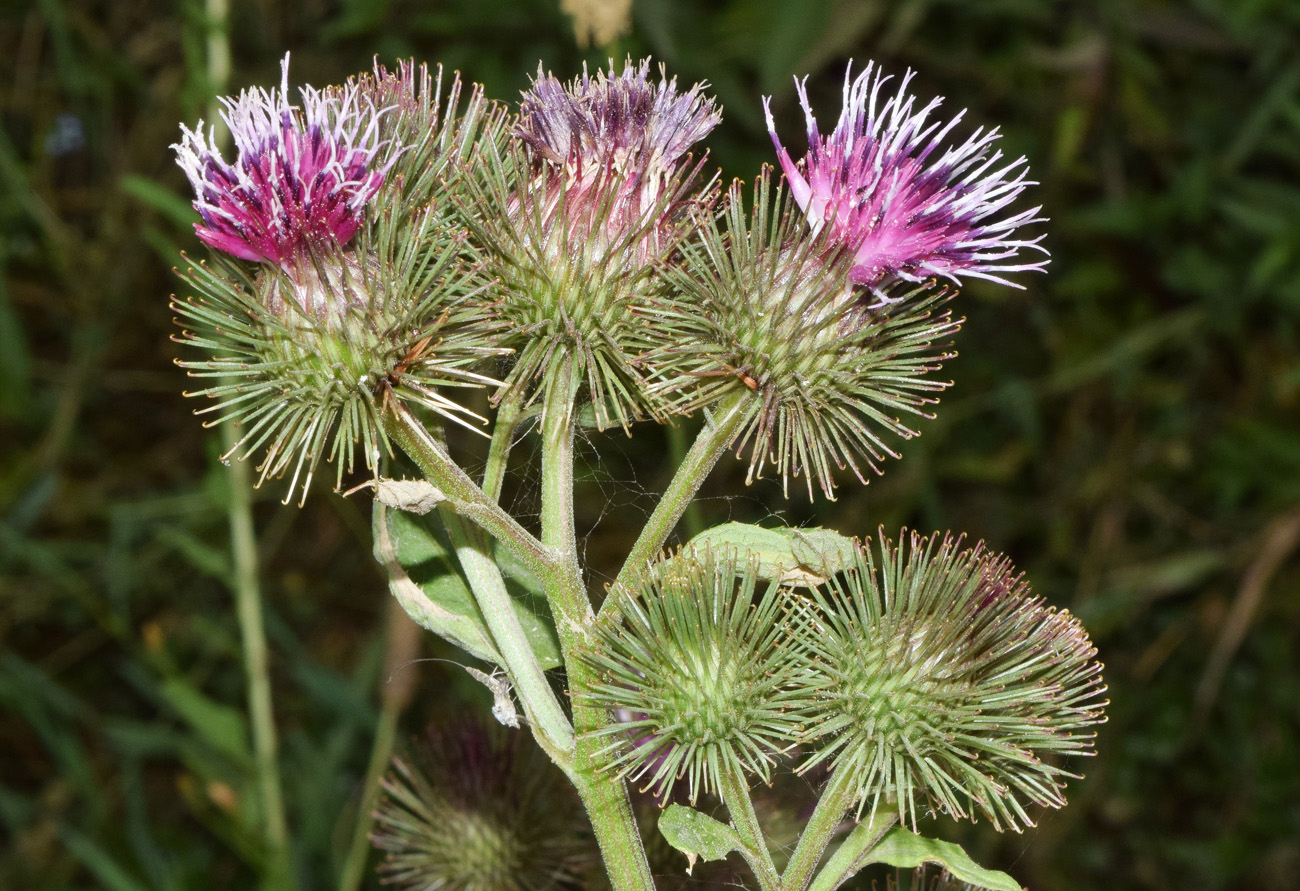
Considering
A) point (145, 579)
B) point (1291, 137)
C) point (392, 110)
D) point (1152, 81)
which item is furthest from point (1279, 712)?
point (145, 579)

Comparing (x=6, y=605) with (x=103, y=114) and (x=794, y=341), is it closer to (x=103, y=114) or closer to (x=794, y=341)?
(x=103, y=114)

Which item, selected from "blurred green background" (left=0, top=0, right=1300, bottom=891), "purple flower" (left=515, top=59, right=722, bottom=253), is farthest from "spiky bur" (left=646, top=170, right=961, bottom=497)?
"blurred green background" (left=0, top=0, right=1300, bottom=891)

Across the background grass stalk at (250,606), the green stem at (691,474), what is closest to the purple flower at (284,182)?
the green stem at (691,474)

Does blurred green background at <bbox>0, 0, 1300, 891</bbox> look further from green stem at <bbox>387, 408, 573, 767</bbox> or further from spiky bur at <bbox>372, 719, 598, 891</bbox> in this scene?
green stem at <bbox>387, 408, 573, 767</bbox>

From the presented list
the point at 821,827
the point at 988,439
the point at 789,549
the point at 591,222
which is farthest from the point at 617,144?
the point at 988,439

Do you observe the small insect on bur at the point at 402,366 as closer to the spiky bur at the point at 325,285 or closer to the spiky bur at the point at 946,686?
the spiky bur at the point at 325,285

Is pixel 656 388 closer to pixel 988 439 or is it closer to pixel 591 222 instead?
pixel 591 222
